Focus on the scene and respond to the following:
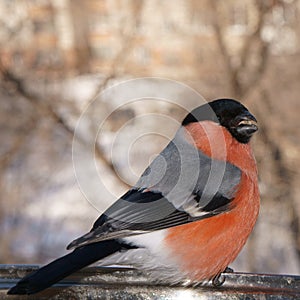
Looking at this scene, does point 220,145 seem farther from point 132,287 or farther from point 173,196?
point 132,287

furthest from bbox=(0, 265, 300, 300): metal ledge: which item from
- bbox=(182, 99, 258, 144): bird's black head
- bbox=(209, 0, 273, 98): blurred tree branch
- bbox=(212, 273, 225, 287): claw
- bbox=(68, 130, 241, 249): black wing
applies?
bbox=(209, 0, 273, 98): blurred tree branch

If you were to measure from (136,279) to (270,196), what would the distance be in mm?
4001

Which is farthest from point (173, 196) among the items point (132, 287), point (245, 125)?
point (245, 125)

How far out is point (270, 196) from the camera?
6.87 m

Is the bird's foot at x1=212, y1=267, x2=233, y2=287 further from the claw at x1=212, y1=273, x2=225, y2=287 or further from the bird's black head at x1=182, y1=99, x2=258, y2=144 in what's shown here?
the bird's black head at x1=182, y1=99, x2=258, y2=144

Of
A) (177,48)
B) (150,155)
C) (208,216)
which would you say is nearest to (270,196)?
(150,155)

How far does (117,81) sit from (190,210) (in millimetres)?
3878

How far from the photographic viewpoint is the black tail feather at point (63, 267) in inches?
102

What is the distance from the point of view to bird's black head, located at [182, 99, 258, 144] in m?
3.32

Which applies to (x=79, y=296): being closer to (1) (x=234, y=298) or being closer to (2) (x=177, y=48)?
(1) (x=234, y=298)

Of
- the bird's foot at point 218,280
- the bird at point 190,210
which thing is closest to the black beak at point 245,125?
the bird at point 190,210

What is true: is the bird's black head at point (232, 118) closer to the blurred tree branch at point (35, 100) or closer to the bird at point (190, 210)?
the bird at point (190, 210)

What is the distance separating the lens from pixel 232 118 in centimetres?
335

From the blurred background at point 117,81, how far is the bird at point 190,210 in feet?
10.7
